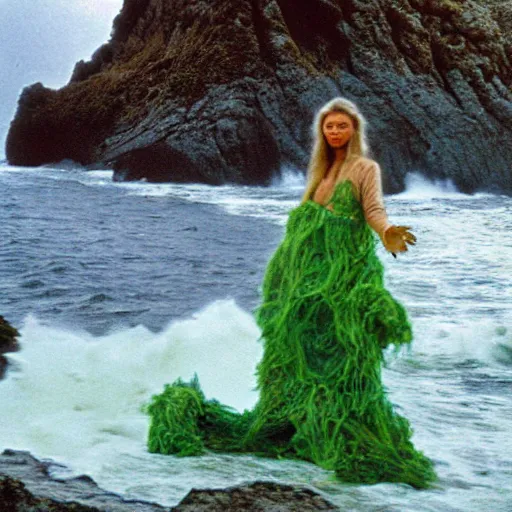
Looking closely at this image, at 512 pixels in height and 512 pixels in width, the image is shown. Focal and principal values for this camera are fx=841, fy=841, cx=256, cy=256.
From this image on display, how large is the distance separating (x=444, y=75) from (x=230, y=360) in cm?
2626

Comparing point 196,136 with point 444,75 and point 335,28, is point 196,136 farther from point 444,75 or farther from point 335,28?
point 444,75

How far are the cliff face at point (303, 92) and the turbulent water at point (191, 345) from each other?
1168cm

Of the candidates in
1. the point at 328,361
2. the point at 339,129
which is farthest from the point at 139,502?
the point at 339,129

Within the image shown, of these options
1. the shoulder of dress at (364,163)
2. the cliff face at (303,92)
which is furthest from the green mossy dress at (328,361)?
the cliff face at (303,92)

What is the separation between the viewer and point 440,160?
28.6 metres

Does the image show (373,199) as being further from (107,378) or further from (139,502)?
(107,378)

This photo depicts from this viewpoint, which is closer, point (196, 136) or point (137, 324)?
point (137, 324)

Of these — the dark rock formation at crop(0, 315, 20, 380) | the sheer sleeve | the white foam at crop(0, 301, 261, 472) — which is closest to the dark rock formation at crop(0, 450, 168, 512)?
the white foam at crop(0, 301, 261, 472)

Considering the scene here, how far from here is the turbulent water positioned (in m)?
3.65

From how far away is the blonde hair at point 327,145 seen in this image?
A: 379cm

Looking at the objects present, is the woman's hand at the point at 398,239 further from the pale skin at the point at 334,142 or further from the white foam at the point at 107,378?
the white foam at the point at 107,378

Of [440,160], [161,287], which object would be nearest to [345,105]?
[161,287]

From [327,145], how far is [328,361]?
983mm

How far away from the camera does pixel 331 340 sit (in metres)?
3.66
